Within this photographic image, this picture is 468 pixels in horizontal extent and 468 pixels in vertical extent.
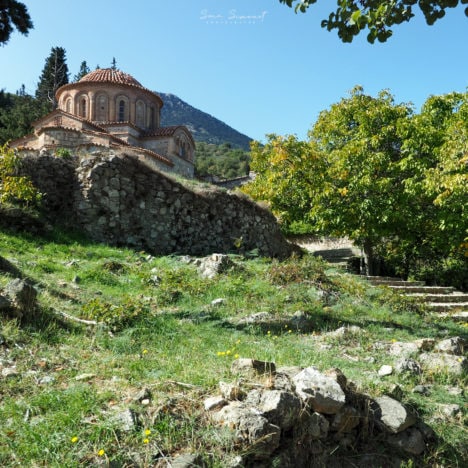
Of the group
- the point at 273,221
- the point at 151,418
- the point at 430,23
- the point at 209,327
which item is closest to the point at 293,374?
the point at 151,418

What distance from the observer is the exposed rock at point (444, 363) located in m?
4.16

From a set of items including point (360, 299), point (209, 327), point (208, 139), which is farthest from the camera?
point (208, 139)

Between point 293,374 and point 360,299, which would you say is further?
point 360,299

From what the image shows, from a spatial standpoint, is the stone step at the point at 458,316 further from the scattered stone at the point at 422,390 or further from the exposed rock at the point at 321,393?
the exposed rock at the point at 321,393

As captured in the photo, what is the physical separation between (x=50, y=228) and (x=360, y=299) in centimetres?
699

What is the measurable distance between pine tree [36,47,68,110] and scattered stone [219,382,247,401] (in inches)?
1764

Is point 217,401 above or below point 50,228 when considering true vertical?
below

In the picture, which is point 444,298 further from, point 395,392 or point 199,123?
point 199,123

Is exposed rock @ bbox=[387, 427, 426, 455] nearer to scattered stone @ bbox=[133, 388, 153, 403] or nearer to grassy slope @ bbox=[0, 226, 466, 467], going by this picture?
grassy slope @ bbox=[0, 226, 466, 467]

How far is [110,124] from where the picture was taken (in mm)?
26641

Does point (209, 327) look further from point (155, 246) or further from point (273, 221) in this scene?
point (273, 221)

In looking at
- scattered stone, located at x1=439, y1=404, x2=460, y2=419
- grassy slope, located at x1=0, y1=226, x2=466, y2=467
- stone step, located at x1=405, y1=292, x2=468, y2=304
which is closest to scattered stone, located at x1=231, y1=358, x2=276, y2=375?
grassy slope, located at x1=0, y1=226, x2=466, y2=467

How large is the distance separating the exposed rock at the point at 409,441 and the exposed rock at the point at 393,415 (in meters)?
0.05

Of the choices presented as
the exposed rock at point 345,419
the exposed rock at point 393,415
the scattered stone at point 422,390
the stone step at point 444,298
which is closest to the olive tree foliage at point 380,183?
the stone step at point 444,298
